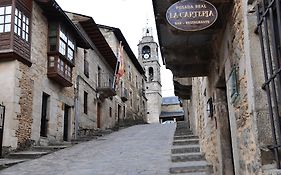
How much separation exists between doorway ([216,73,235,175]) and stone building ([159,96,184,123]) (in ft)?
150

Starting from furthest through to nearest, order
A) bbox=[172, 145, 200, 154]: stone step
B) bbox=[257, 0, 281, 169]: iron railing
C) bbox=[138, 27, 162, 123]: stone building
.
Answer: bbox=[138, 27, 162, 123]: stone building, bbox=[172, 145, 200, 154]: stone step, bbox=[257, 0, 281, 169]: iron railing

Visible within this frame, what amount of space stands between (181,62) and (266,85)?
11.4 ft

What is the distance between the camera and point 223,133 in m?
5.57

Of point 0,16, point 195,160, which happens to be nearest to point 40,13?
point 0,16

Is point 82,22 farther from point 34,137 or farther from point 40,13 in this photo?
point 34,137

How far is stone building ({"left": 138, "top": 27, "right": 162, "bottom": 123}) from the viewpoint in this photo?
162 feet

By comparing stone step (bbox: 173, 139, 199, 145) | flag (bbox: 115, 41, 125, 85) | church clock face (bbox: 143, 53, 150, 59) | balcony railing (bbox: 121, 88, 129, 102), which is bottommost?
stone step (bbox: 173, 139, 199, 145)

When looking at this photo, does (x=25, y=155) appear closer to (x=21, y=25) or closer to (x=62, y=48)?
(x=21, y=25)

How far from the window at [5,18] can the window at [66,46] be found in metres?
3.18

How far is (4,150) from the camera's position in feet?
36.4

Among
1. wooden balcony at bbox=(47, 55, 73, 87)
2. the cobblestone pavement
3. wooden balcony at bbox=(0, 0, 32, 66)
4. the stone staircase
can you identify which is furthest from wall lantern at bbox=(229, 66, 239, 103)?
wooden balcony at bbox=(47, 55, 73, 87)

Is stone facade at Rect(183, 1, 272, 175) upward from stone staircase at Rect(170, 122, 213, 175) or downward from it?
upward

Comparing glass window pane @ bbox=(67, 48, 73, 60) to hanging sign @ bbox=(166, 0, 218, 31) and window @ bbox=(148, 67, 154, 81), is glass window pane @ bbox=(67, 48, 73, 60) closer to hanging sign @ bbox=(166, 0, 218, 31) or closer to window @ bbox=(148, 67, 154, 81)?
hanging sign @ bbox=(166, 0, 218, 31)

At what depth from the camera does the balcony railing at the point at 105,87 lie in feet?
71.0
